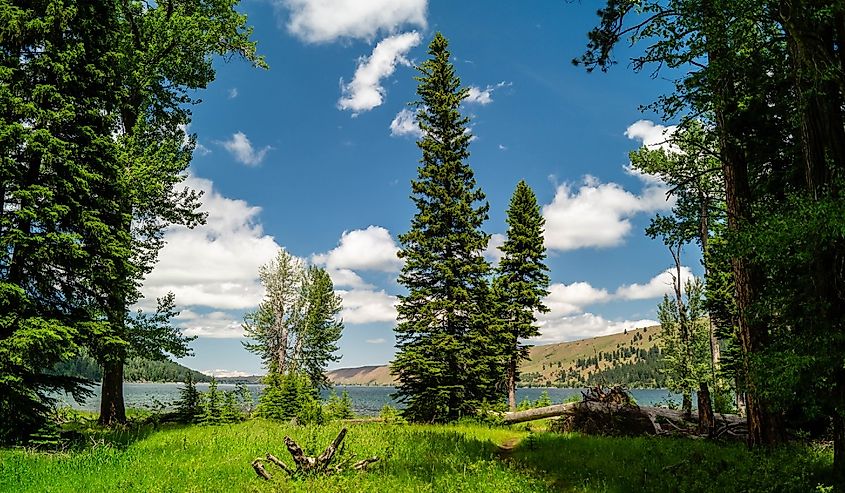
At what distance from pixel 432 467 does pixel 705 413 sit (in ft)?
35.5

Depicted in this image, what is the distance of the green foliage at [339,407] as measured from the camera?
23859 millimetres

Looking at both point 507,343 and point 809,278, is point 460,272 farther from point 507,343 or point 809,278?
point 809,278

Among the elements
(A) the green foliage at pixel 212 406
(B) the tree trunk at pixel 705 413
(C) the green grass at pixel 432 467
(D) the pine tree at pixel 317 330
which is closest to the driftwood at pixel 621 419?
(B) the tree trunk at pixel 705 413

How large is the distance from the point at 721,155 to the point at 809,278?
14.6ft

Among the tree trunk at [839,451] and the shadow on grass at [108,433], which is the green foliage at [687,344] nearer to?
the tree trunk at [839,451]

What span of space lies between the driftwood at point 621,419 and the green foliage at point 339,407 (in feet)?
35.1

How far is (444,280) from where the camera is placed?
78.1 feet

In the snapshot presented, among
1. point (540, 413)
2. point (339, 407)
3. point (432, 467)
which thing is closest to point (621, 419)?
point (540, 413)

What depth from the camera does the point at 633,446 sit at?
12562 millimetres

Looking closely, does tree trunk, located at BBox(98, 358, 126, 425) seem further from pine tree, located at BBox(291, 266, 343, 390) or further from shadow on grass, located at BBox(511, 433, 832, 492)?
pine tree, located at BBox(291, 266, 343, 390)

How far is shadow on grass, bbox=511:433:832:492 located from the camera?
8500 mm

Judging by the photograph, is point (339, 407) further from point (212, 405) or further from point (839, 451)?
point (839, 451)

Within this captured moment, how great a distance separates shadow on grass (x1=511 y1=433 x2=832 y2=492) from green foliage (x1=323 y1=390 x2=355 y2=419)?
42.0ft

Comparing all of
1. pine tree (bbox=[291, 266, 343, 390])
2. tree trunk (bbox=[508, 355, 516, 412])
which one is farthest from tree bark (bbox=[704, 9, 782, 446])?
pine tree (bbox=[291, 266, 343, 390])
